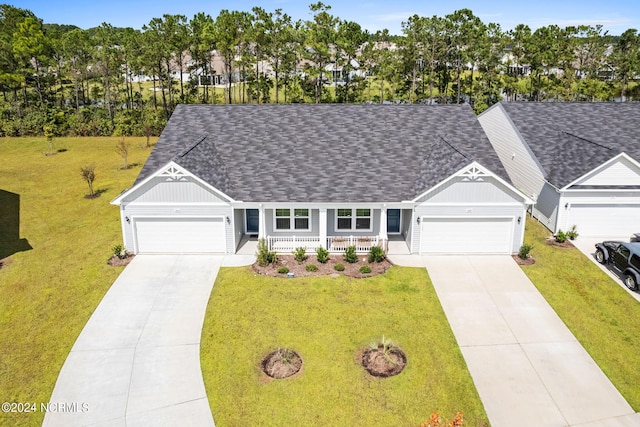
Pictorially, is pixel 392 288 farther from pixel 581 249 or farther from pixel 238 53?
pixel 238 53

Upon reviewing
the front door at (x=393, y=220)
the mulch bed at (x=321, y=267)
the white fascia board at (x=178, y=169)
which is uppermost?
the white fascia board at (x=178, y=169)

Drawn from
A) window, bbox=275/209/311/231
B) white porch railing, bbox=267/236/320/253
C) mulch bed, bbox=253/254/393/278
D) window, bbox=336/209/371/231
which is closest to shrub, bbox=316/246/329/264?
mulch bed, bbox=253/254/393/278

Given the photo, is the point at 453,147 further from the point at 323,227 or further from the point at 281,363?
the point at 281,363

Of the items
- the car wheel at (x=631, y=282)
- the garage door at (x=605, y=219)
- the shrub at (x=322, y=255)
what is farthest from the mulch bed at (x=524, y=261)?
the shrub at (x=322, y=255)

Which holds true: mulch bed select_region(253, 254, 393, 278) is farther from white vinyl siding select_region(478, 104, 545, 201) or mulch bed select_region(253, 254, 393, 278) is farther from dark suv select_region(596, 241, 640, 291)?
white vinyl siding select_region(478, 104, 545, 201)

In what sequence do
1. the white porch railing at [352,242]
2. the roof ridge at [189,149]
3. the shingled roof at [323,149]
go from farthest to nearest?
the roof ridge at [189,149]
the white porch railing at [352,242]
the shingled roof at [323,149]

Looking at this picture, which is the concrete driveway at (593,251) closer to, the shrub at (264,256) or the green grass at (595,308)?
the green grass at (595,308)

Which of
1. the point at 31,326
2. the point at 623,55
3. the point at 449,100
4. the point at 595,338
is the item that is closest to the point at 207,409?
the point at 31,326
